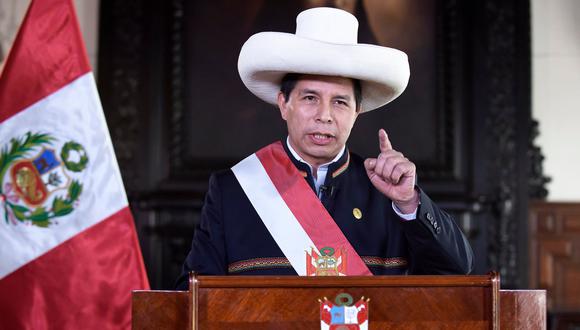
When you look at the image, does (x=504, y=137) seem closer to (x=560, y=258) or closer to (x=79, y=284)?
(x=560, y=258)

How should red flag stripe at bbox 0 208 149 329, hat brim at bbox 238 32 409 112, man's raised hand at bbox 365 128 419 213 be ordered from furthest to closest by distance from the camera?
red flag stripe at bbox 0 208 149 329 → hat brim at bbox 238 32 409 112 → man's raised hand at bbox 365 128 419 213

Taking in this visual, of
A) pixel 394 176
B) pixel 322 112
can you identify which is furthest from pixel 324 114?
pixel 394 176

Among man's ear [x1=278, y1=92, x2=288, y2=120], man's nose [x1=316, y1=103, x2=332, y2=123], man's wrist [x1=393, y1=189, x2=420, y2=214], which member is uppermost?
man's ear [x1=278, y1=92, x2=288, y2=120]

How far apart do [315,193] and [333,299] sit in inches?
26.1

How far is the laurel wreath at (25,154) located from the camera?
283cm

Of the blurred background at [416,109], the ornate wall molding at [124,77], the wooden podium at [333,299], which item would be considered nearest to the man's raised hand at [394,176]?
the wooden podium at [333,299]

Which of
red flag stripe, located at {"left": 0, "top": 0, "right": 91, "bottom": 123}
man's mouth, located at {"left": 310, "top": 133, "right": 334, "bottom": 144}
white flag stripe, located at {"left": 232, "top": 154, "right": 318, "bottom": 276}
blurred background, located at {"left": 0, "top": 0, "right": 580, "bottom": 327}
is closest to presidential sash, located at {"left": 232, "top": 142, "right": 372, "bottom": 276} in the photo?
white flag stripe, located at {"left": 232, "top": 154, "right": 318, "bottom": 276}

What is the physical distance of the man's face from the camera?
1912 millimetres

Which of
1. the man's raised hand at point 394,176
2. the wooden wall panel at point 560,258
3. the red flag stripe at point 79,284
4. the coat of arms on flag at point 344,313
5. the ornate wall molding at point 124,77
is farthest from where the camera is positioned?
the ornate wall molding at point 124,77

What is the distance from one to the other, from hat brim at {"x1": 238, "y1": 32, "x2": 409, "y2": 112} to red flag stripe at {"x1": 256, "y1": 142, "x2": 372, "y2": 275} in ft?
0.65

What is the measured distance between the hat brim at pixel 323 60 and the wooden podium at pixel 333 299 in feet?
2.08

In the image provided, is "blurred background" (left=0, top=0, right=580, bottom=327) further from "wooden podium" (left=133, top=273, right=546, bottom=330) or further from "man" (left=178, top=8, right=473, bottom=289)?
"wooden podium" (left=133, top=273, right=546, bottom=330)

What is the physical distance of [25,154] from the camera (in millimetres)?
2840

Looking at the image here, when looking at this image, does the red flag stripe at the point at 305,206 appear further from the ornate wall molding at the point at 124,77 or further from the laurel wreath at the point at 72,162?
the ornate wall molding at the point at 124,77
